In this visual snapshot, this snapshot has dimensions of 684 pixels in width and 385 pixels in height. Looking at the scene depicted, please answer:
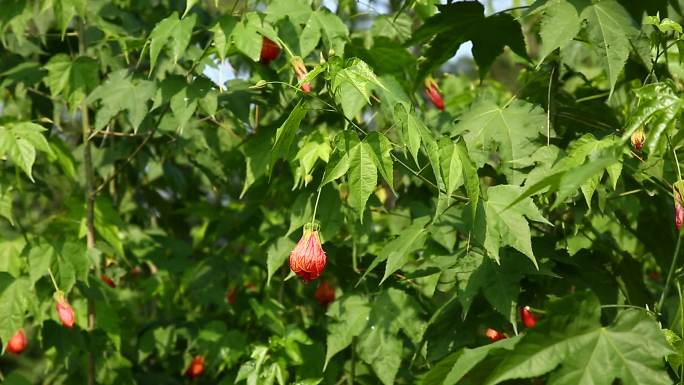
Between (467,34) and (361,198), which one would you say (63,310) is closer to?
(361,198)

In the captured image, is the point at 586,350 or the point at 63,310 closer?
the point at 586,350

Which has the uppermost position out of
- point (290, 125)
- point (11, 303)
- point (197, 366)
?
point (290, 125)

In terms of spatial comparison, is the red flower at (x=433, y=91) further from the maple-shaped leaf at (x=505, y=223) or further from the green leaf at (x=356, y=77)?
the green leaf at (x=356, y=77)

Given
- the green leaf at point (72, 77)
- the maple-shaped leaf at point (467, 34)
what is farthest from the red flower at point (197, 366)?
the maple-shaped leaf at point (467, 34)

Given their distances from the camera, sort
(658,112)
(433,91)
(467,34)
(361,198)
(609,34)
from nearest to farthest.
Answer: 1. (658,112)
2. (361,198)
3. (609,34)
4. (467,34)
5. (433,91)

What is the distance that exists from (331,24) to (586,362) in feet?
4.46

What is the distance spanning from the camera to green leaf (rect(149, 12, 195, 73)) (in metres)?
2.79

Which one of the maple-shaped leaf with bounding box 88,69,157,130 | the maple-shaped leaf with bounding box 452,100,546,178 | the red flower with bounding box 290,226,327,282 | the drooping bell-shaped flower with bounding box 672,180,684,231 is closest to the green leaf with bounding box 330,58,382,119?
the red flower with bounding box 290,226,327,282

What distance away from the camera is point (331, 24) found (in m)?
2.90

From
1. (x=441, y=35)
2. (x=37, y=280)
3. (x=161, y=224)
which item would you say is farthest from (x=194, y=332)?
(x=441, y=35)

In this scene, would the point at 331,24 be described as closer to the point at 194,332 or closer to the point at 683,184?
the point at 683,184

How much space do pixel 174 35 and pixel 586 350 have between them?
1.50 m

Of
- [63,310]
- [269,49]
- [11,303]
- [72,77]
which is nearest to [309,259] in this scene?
[269,49]

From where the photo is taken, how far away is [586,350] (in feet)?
6.37
